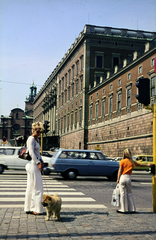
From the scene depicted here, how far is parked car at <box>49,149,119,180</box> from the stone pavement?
8584mm

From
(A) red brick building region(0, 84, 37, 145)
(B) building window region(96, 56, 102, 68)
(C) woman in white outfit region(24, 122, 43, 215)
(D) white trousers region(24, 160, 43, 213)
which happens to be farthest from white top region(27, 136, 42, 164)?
(A) red brick building region(0, 84, 37, 145)

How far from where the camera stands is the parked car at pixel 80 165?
53.0ft

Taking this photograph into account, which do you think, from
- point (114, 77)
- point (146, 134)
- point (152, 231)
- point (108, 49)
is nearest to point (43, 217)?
point (152, 231)

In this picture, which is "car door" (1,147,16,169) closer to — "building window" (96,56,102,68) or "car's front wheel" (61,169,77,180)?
"car's front wheel" (61,169,77,180)

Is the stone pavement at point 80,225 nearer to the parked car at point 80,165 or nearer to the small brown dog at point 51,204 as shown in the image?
the small brown dog at point 51,204

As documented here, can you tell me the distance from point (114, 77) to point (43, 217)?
38.1 metres

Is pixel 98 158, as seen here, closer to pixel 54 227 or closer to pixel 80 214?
pixel 80 214

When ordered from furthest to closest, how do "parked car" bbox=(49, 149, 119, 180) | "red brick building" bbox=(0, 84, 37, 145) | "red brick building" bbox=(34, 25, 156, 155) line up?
"red brick building" bbox=(0, 84, 37, 145)
"red brick building" bbox=(34, 25, 156, 155)
"parked car" bbox=(49, 149, 119, 180)

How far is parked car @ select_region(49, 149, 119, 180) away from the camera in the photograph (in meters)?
16.1

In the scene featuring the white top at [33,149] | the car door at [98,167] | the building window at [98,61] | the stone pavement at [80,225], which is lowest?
the stone pavement at [80,225]

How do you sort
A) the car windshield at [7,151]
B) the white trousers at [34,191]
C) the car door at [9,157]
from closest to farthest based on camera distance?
the white trousers at [34,191] < the car door at [9,157] < the car windshield at [7,151]

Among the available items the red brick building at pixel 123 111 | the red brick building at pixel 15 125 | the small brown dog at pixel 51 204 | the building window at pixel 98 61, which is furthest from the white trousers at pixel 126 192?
the red brick building at pixel 15 125

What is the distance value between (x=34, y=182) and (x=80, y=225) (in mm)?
1446

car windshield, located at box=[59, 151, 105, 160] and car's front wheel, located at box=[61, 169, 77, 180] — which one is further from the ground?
car windshield, located at box=[59, 151, 105, 160]
